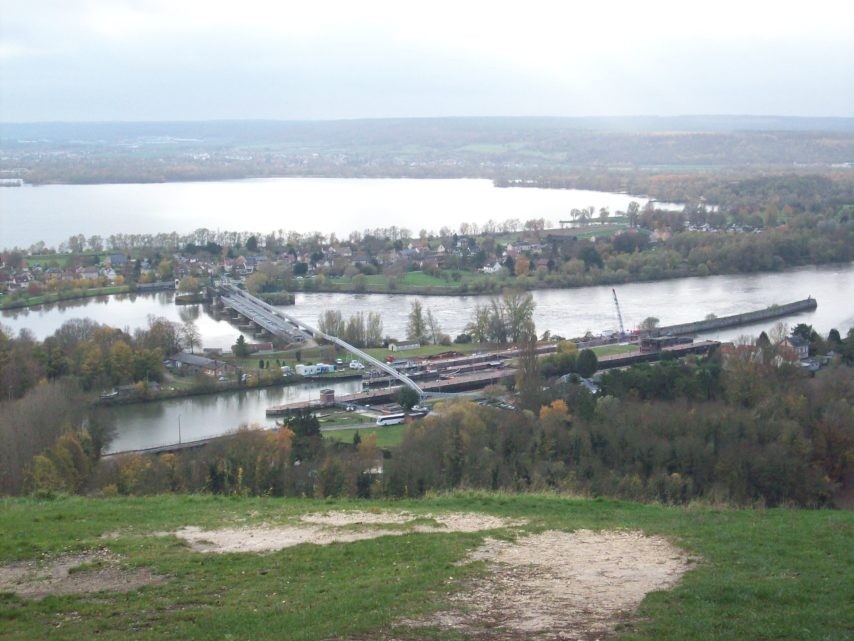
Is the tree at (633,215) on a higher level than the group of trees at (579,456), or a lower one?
higher

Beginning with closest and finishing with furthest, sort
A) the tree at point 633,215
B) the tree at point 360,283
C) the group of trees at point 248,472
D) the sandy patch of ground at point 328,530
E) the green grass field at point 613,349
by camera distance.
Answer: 1. the sandy patch of ground at point 328,530
2. the group of trees at point 248,472
3. the green grass field at point 613,349
4. the tree at point 360,283
5. the tree at point 633,215

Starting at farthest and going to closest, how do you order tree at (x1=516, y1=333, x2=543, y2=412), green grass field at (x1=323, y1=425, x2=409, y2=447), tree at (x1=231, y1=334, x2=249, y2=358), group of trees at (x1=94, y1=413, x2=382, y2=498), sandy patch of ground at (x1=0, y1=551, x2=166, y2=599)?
tree at (x1=231, y1=334, x2=249, y2=358) < tree at (x1=516, y1=333, x2=543, y2=412) < green grass field at (x1=323, y1=425, x2=409, y2=447) < group of trees at (x1=94, y1=413, x2=382, y2=498) < sandy patch of ground at (x1=0, y1=551, x2=166, y2=599)

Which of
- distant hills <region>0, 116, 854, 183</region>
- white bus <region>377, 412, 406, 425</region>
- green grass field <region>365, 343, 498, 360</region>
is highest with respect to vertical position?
distant hills <region>0, 116, 854, 183</region>

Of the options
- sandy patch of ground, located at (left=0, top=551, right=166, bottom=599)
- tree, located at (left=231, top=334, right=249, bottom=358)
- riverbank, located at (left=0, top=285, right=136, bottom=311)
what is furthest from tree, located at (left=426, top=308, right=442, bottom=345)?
sandy patch of ground, located at (left=0, top=551, right=166, bottom=599)

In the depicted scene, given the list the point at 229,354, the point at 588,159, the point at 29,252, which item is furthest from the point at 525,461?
the point at 588,159

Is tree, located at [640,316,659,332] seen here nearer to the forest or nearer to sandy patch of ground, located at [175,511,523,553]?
the forest

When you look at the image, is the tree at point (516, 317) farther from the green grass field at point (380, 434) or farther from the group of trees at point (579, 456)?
the group of trees at point (579, 456)

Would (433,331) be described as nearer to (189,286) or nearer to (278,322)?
(278,322)

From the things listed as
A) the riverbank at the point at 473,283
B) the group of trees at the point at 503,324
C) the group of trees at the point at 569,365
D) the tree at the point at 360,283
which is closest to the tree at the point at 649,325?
the group of trees at the point at 503,324
